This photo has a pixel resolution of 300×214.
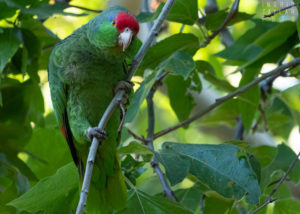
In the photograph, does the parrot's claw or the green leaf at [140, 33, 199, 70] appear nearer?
the parrot's claw

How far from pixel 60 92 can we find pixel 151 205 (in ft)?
2.53

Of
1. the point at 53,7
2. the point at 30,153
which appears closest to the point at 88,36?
the point at 53,7

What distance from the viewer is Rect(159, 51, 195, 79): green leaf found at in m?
2.04

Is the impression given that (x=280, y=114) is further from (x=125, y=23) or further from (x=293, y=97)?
(x=125, y=23)

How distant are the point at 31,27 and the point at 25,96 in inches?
17.1

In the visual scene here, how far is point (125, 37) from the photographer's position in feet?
6.73

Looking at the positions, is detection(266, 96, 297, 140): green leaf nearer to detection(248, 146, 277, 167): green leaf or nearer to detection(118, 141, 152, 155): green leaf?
detection(248, 146, 277, 167): green leaf

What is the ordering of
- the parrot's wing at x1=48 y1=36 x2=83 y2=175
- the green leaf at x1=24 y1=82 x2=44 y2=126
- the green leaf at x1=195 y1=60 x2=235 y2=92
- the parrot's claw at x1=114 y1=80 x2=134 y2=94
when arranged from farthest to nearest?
the green leaf at x1=24 y1=82 x2=44 y2=126
the green leaf at x1=195 y1=60 x2=235 y2=92
the parrot's wing at x1=48 y1=36 x2=83 y2=175
the parrot's claw at x1=114 y1=80 x2=134 y2=94

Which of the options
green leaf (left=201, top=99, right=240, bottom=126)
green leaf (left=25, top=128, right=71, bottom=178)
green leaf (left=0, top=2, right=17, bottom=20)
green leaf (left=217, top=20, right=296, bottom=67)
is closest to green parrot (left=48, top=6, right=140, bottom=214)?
green leaf (left=25, top=128, right=71, bottom=178)

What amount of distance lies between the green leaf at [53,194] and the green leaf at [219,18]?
1.10 meters

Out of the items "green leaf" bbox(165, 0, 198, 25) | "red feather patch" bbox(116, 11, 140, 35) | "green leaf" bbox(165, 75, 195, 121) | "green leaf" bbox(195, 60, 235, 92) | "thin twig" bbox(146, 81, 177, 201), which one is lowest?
"thin twig" bbox(146, 81, 177, 201)

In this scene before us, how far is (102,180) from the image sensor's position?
95.1 inches

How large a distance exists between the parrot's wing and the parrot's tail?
12cm

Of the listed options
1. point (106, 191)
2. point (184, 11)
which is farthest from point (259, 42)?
point (106, 191)
